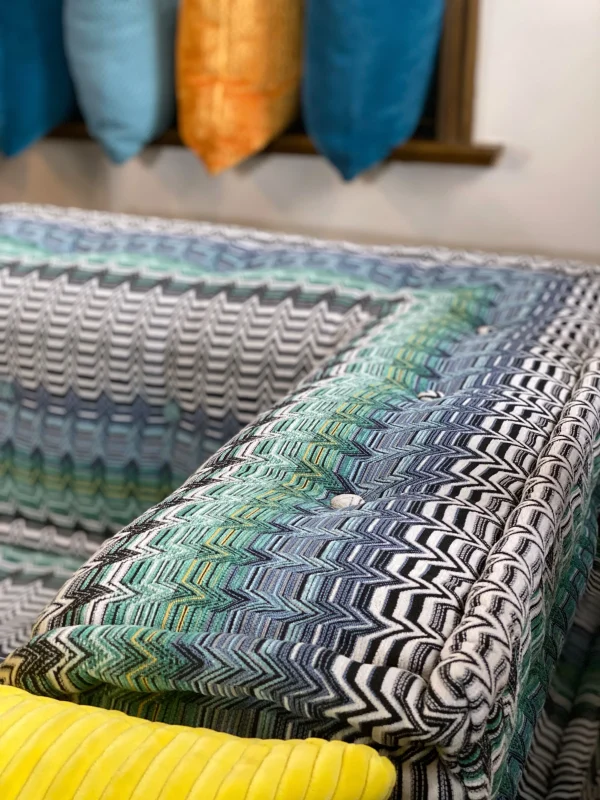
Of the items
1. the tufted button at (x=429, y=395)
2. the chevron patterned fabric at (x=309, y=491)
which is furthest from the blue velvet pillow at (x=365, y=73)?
the tufted button at (x=429, y=395)

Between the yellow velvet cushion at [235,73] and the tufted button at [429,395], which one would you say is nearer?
the tufted button at [429,395]

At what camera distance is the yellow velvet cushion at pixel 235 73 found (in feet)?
5.54

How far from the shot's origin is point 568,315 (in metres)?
1.22

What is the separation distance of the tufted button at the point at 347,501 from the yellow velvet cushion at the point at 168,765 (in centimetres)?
26

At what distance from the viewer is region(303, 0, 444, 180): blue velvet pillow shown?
1620 millimetres

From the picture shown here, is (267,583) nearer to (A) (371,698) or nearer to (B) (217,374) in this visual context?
(A) (371,698)

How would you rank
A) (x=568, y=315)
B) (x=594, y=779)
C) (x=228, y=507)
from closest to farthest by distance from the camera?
1. (x=228, y=507)
2. (x=594, y=779)
3. (x=568, y=315)

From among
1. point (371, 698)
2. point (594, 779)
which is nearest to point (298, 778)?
point (371, 698)

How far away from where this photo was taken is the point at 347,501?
772 millimetres

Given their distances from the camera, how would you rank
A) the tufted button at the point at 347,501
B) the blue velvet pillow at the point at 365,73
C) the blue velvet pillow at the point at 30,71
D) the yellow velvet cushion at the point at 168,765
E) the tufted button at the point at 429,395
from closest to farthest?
the yellow velvet cushion at the point at 168,765 → the tufted button at the point at 347,501 → the tufted button at the point at 429,395 → the blue velvet pillow at the point at 365,73 → the blue velvet pillow at the point at 30,71

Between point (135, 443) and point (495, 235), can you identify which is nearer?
point (135, 443)

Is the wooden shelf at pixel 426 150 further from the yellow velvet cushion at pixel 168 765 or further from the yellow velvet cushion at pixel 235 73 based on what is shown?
the yellow velvet cushion at pixel 168 765

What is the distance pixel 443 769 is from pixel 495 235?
4.67 feet

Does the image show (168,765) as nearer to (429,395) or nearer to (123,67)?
(429,395)
